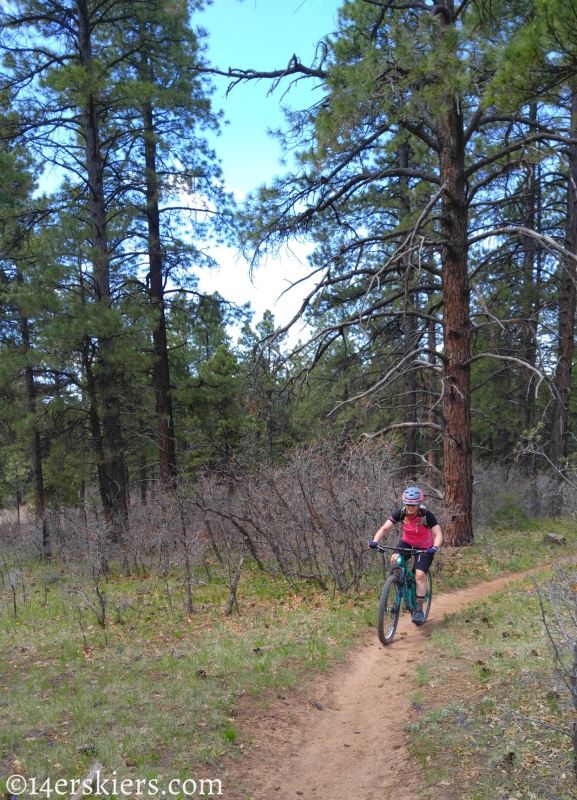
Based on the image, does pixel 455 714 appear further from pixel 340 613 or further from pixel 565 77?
pixel 565 77

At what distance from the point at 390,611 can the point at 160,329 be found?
1129 centimetres

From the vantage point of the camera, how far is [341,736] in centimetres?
507

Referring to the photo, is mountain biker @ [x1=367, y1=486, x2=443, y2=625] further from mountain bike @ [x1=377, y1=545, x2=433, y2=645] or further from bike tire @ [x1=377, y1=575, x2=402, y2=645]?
bike tire @ [x1=377, y1=575, x2=402, y2=645]

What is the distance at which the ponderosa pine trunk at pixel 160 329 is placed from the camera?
16.3m

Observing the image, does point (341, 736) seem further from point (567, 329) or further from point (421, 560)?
point (567, 329)

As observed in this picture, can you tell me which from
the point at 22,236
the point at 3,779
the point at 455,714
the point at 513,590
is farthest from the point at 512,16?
the point at 22,236

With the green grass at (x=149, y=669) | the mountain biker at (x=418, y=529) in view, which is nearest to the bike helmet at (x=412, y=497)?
the mountain biker at (x=418, y=529)

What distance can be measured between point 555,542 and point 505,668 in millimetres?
8061

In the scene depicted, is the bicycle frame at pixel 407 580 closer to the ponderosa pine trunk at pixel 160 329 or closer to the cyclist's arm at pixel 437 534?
the cyclist's arm at pixel 437 534

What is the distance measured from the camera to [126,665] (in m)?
6.48

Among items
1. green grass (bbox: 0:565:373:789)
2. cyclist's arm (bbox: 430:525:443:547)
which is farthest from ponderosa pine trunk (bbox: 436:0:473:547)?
cyclist's arm (bbox: 430:525:443:547)

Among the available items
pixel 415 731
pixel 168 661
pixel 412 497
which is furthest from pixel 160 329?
pixel 415 731

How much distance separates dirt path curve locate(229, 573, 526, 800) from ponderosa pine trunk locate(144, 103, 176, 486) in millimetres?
10582

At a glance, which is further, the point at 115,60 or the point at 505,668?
the point at 115,60
